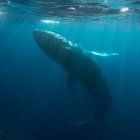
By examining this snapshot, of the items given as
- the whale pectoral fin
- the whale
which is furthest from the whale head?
the whale pectoral fin

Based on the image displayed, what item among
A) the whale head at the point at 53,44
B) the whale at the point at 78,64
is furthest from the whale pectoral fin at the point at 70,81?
the whale head at the point at 53,44

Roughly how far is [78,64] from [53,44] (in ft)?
Answer: 5.38

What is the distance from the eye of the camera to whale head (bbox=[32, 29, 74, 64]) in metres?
11.1

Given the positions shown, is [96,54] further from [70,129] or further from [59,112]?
[59,112]

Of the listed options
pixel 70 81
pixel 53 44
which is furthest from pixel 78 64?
pixel 53 44

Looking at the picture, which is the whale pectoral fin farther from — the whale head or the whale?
the whale head

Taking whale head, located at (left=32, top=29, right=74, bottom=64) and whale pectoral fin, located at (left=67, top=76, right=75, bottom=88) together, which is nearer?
whale head, located at (left=32, top=29, right=74, bottom=64)

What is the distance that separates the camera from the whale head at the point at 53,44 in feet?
36.3

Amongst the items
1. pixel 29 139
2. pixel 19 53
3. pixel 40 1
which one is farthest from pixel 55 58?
pixel 19 53

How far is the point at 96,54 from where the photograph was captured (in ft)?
40.1

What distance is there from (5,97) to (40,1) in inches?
630

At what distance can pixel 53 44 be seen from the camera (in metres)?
11.2

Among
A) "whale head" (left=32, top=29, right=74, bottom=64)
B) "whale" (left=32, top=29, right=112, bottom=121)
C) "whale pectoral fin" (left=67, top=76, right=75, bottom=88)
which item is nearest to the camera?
"whale head" (left=32, top=29, right=74, bottom=64)

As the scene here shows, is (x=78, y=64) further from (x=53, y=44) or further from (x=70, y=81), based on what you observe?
(x=53, y=44)
